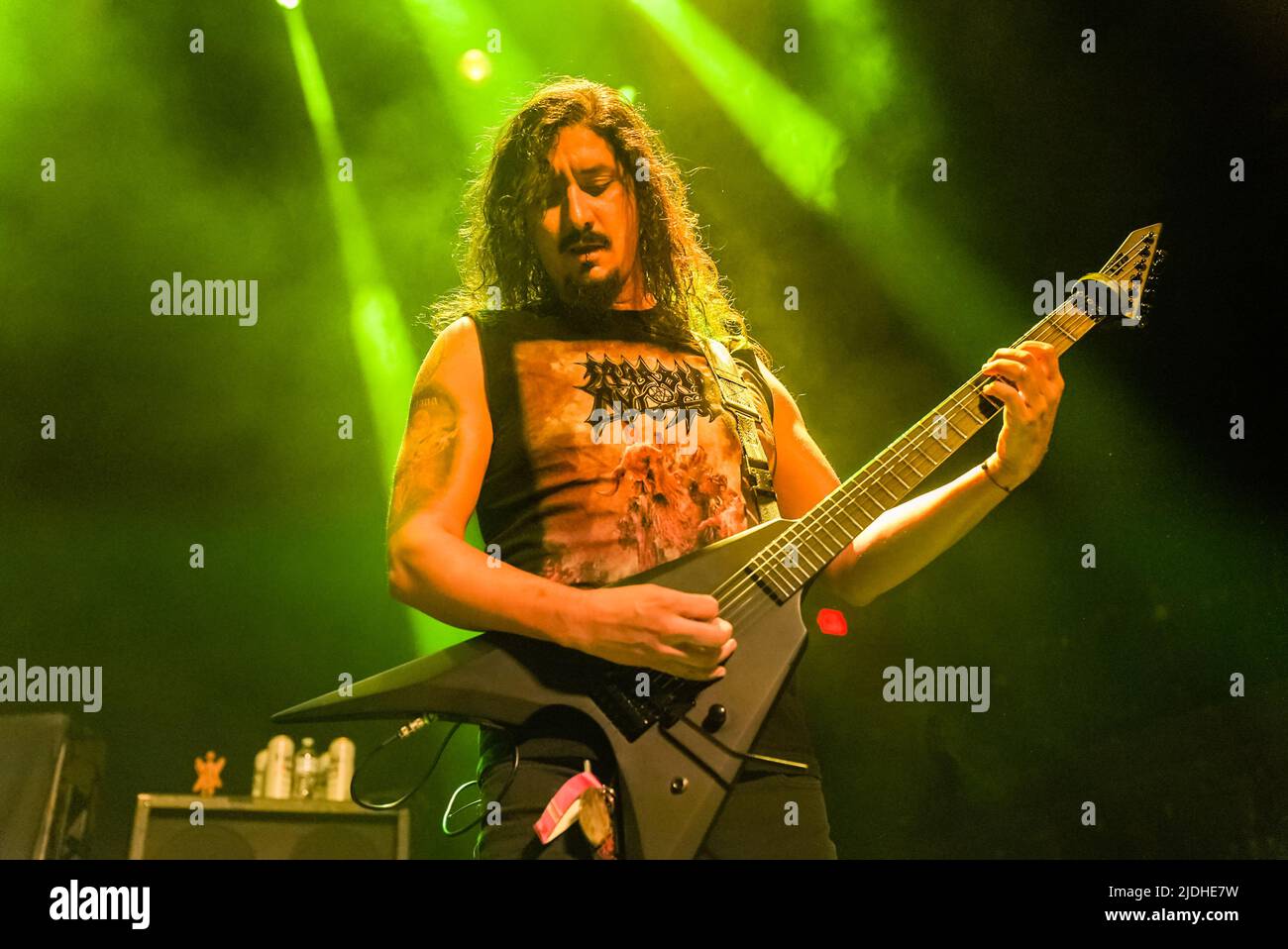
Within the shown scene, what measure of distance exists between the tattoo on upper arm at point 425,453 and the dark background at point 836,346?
1323 millimetres

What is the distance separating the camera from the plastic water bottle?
11.0 feet

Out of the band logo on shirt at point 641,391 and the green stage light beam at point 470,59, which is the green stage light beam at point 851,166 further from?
the band logo on shirt at point 641,391

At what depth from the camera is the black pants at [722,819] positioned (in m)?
1.84

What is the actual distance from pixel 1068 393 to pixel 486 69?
2.03 m

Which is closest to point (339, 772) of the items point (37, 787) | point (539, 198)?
point (37, 787)

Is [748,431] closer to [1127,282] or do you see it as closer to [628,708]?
[628,708]

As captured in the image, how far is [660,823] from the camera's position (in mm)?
1851

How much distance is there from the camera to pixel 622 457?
211cm

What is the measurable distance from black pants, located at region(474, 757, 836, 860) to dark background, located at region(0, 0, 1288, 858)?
1340 mm

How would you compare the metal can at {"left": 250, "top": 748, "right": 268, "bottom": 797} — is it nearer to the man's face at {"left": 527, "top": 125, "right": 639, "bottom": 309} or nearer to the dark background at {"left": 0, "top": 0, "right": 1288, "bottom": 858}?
the dark background at {"left": 0, "top": 0, "right": 1288, "bottom": 858}

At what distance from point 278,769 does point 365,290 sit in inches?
57.9
